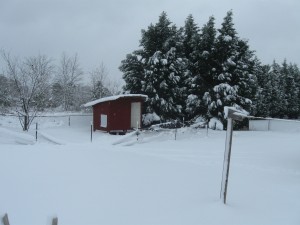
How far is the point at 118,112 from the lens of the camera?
23422mm

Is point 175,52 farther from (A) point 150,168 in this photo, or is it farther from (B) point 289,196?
(B) point 289,196

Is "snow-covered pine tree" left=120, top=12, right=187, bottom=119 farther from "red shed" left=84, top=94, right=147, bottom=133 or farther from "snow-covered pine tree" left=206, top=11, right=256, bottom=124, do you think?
"snow-covered pine tree" left=206, top=11, right=256, bottom=124

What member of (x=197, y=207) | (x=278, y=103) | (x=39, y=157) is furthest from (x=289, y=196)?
(x=278, y=103)

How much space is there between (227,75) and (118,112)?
29.1ft

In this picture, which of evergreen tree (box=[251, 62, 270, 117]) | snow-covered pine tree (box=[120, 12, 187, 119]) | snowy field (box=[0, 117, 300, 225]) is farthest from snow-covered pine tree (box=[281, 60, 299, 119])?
snowy field (box=[0, 117, 300, 225])

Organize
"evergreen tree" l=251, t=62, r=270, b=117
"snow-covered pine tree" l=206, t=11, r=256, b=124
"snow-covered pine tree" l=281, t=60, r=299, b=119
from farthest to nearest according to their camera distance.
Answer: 1. "snow-covered pine tree" l=281, t=60, r=299, b=119
2. "evergreen tree" l=251, t=62, r=270, b=117
3. "snow-covered pine tree" l=206, t=11, r=256, b=124

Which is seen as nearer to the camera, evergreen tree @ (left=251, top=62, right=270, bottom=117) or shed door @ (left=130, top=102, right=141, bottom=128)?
shed door @ (left=130, top=102, right=141, bottom=128)

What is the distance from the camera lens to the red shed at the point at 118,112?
23.1 metres

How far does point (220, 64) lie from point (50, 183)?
21068 mm

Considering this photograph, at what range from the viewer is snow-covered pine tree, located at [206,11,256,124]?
24.9 metres

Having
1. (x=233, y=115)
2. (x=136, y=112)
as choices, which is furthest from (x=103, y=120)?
(x=233, y=115)

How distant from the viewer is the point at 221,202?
18.9 feet

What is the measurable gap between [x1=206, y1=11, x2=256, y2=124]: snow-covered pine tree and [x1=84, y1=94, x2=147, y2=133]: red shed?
570 centimetres

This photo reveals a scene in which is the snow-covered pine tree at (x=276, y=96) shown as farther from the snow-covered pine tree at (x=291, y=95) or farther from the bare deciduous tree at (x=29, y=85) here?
the bare deciduous tree at (x=29, y=85)
